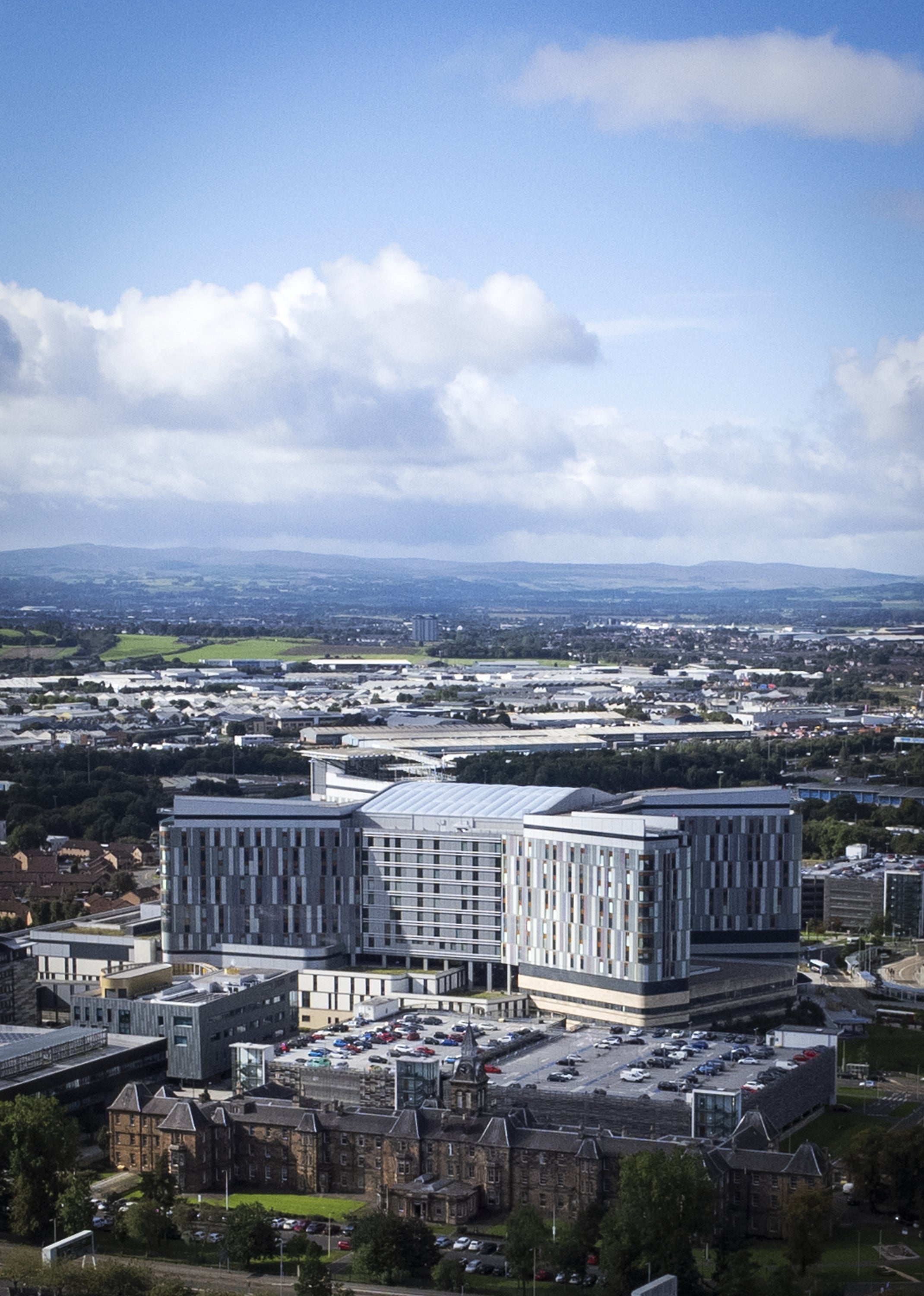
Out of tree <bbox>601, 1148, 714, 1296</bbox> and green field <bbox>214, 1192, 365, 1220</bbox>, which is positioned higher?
tree <bbox>601, 1148, 714, 1296</bbox>

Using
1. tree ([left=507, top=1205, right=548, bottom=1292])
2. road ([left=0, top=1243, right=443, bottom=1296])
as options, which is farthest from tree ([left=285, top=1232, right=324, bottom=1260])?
tree ([left=507, top=1205, right=548, bottom=1292])

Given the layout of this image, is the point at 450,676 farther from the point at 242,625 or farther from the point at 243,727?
the point at 242,625

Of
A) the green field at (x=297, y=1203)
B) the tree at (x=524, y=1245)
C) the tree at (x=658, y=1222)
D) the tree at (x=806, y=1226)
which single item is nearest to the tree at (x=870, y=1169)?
the tree at (x=806, y=1226)

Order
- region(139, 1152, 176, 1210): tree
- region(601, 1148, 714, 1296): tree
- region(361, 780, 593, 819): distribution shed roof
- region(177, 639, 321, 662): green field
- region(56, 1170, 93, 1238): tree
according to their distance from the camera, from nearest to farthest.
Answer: region(601, 1148, 714, 1296): tree → region(56, 1170, 93, 1238): tree → region(139, 1152, 176, 1210): tree → region(361, 780, 593, 819): distribution shed roof → region(177, 639, 321, 662): green field

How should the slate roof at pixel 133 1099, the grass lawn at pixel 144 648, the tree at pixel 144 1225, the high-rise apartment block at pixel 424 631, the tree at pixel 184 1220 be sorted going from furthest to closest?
the high-rise apartment block at pixel 424 631 → the grass lawn at pixel 144 648 → the slate roof at pixel 133 1099 → the tree at pixel 184 1220 → the tree at pixel 144 1225

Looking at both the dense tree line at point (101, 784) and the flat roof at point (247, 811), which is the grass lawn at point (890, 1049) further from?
the dense tree line at point (101, 784)

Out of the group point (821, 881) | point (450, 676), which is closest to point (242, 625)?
point (450, 676)

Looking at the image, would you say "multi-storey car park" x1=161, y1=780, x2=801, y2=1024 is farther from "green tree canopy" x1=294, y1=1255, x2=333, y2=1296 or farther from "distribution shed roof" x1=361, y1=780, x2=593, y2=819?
"green tree canopy" x1=294, y1=1255, x2=333, y2=1296
